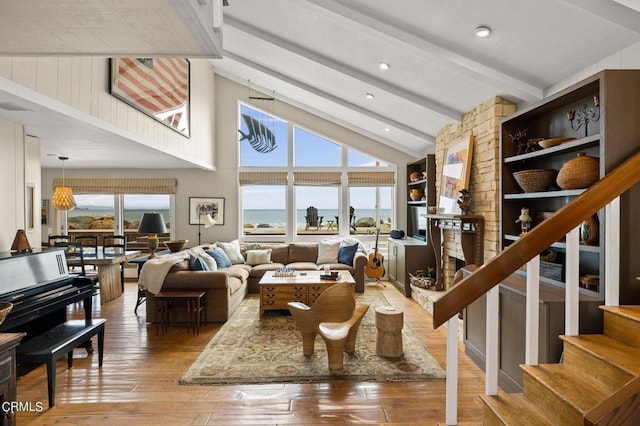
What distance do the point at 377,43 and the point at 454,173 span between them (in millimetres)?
2073

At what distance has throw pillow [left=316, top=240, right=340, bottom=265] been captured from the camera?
675 centimetres

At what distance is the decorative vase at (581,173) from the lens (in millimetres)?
2326

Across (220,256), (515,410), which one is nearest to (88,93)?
(220,256)

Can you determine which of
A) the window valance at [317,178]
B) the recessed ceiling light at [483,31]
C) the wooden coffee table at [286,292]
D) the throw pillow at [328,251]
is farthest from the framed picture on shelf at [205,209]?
the recessed ceiling light at [483,31]

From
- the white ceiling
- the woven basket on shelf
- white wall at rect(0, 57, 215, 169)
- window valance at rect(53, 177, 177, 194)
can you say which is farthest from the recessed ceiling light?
window valance at rect(53, 177, 177, 194)

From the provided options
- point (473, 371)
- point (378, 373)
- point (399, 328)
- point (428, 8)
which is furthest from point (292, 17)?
point (473, 371)

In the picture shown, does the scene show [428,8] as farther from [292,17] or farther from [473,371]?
[473,371]

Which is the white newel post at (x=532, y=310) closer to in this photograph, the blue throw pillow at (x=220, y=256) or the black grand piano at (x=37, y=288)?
the black grand piano at (x=37, y=288)

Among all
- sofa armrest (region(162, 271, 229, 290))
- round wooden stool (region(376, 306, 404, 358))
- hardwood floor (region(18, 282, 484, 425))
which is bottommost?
hardwood floor (region(18, 282, 484, 425))

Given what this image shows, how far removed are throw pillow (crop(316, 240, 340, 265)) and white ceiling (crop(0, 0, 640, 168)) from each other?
2.51m

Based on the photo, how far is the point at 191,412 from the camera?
2.54 metres

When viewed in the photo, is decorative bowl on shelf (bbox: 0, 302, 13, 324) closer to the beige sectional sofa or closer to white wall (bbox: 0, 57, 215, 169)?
white wall (bbox: 0, 57, 215, 169)

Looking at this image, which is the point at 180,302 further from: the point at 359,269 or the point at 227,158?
the point at 227,158

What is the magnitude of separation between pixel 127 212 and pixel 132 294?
7.17ft
